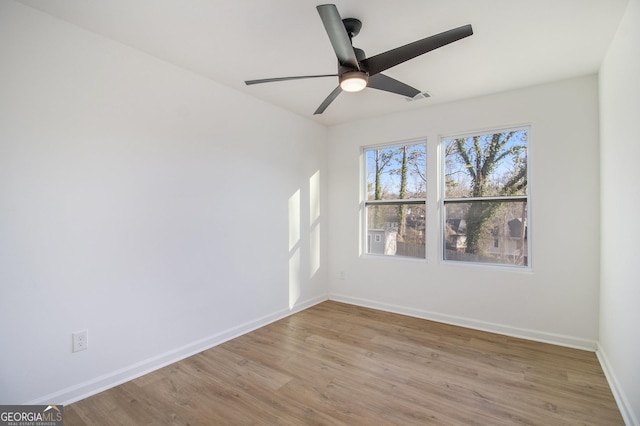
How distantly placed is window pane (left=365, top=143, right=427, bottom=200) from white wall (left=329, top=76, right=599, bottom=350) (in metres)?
0.17

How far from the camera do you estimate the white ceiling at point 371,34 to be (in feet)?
6.42

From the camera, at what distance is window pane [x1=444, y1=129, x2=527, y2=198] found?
10.9ft

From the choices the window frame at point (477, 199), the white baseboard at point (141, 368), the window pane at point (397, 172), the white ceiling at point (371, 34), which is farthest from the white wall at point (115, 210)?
the window frame at point (477, 199)

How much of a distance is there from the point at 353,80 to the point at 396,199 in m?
2.37

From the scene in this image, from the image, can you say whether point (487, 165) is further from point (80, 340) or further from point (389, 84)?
point (80, 340)

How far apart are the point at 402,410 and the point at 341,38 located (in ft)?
7.65

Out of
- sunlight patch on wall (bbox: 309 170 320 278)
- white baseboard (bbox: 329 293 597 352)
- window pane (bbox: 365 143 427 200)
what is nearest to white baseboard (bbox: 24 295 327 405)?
sunlight patch on wall (bbox: 309 170 320 278)

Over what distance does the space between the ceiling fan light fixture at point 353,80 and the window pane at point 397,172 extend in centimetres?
210

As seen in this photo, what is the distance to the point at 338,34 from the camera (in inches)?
66.3

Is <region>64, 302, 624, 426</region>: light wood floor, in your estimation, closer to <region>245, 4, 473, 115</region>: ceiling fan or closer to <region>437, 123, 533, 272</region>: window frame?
<region>437, 123, 533, 272</region>: window frame

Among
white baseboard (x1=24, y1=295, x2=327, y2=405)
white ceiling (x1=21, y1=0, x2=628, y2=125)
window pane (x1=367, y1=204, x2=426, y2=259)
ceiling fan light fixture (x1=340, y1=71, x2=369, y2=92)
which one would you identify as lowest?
white baseboard (x1=24, y1=295, x2=327, y2=405)

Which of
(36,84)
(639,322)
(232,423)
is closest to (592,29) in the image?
(639,322)

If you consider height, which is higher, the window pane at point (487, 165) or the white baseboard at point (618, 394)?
the window pane at point (487, 165)

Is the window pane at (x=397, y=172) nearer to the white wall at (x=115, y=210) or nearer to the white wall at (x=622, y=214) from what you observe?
the white wall at (x=115, y=210)
